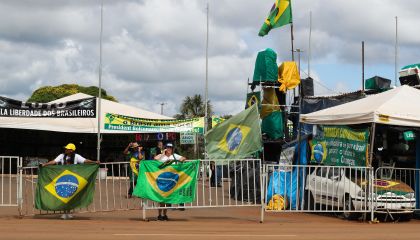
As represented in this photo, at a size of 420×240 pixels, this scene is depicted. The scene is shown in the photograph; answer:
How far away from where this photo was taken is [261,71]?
24.6 metres

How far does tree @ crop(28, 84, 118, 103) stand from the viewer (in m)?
63.8

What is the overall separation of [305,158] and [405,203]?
12.5ft

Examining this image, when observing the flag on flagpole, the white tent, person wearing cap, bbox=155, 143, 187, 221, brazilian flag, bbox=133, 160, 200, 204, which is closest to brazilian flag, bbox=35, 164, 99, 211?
brazilian flag, bbox=133, 160, 200, 204

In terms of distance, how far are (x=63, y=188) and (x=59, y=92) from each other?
5282cm

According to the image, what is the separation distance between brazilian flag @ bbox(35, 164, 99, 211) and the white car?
5733 millimetres

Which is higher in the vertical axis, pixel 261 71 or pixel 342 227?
pixel 261 71

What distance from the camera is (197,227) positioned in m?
12.6

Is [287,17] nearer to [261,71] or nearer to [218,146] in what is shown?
[261,71]

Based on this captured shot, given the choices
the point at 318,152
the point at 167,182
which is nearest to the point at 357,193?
the point at 318,152

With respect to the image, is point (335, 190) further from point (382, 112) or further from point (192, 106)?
point (192, 106)

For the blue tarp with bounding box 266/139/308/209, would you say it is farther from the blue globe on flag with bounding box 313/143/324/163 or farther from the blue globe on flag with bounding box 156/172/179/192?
the blue globe on flag with bounding box 156/172/179/192

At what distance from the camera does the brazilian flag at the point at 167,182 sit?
13.7m

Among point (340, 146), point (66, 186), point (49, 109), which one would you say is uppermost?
point (49, 109)

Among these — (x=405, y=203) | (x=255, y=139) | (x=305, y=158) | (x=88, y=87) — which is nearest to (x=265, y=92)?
(x=305, y=158)
